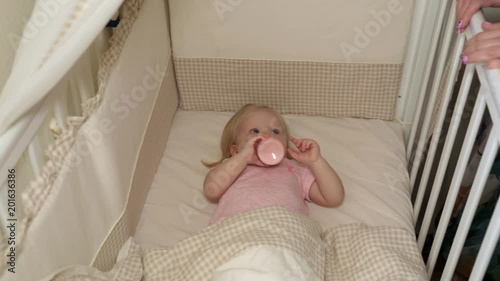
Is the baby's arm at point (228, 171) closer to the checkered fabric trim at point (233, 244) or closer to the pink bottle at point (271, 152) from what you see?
the pink bottle at point (271, 152)

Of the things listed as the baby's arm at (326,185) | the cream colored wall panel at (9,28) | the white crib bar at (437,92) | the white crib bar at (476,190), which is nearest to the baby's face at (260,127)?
the baby's arm at (326,185)

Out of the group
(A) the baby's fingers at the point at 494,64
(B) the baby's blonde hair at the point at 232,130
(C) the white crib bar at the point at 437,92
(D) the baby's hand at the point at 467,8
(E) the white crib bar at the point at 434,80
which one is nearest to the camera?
(A) the baby's fingers at the point at 494,64

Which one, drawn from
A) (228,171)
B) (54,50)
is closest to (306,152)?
(228,171)

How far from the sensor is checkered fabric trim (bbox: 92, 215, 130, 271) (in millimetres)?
1096

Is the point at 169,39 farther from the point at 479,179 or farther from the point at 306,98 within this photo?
the point at 479,179

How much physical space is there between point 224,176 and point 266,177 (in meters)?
0.10

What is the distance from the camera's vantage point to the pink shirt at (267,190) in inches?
48.9

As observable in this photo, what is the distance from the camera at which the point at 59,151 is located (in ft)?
2.96

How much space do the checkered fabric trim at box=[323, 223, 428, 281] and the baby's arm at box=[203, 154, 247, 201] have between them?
10.1 inches

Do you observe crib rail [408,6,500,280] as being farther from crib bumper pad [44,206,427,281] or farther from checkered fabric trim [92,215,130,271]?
checkered fabric trim [92,215,130,271]

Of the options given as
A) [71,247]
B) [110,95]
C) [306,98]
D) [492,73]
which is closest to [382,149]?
[306,98]

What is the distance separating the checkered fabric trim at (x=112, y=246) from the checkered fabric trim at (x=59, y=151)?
255 mm

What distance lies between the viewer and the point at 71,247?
965mm

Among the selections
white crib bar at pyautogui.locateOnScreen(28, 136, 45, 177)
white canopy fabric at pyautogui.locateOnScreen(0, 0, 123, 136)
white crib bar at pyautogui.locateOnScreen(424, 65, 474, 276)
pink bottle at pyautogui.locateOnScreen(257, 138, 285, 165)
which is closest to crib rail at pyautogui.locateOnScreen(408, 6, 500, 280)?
white crib bar at pyautogui.locateOnScreen(424, 65, 474, 276)
